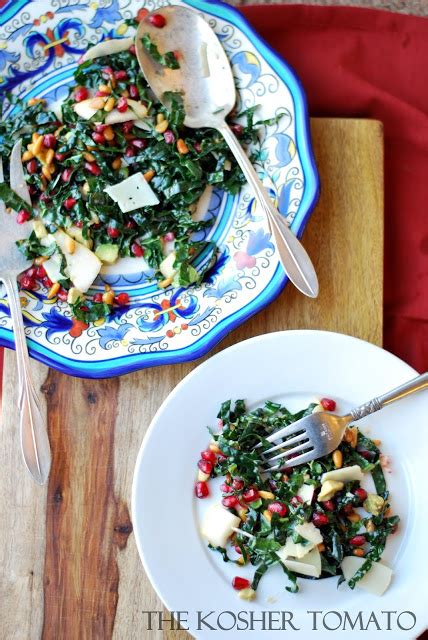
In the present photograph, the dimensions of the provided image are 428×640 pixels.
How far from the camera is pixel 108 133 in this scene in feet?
7.54

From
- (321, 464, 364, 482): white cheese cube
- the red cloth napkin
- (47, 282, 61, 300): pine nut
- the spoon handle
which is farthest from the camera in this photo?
the red cloth napkin

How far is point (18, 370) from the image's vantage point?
86.6 inches

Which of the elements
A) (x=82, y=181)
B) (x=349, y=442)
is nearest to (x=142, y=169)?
(x=82, y=181)

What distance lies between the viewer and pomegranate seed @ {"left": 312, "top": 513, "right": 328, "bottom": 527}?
206 centimetres

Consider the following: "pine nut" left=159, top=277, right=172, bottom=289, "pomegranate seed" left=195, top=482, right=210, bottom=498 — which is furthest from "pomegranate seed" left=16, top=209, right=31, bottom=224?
"pomegranate seed" left=195, top=482, right=210, bottom=498

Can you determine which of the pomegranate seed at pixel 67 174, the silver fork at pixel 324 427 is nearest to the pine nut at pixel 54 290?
the pomegranate seed at pixel 67 174

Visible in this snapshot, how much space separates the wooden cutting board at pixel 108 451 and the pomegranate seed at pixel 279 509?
446mm

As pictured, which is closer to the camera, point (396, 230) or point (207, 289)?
point (207, 289)

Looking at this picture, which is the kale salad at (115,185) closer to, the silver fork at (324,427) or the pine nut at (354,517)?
the silver fork at (324,427)

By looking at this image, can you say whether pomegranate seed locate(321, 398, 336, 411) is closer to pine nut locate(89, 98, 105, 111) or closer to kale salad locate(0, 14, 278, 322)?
kale salad locate(0, 14, 278, 322)

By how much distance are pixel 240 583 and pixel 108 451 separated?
549 millimetres

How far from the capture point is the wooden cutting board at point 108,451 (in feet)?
7.25

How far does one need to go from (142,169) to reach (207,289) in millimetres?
434

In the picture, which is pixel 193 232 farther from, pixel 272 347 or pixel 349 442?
pixel 349 442
